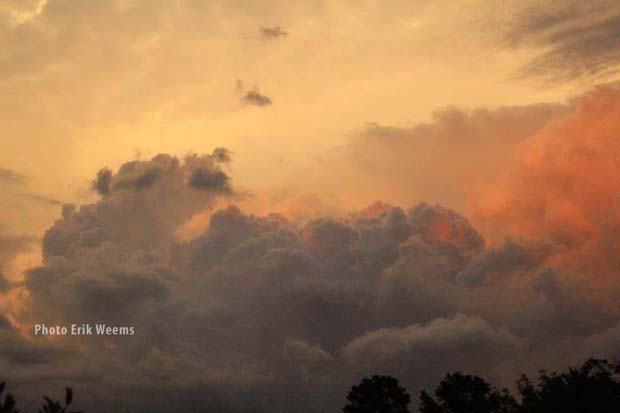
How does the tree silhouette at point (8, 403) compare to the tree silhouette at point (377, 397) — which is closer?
the tree silhouette at point (8, 403)

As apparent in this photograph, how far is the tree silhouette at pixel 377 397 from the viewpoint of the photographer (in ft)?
401

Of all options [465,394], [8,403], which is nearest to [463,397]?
[465,394]

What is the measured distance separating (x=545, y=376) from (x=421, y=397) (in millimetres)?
26252

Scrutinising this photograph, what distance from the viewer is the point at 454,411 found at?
405 ft

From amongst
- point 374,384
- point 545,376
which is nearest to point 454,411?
point 374,384

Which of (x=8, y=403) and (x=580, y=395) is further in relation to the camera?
(x=580, y=395)

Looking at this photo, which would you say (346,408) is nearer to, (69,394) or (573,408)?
(573,408)

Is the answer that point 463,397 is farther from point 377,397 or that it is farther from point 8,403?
point 8,403

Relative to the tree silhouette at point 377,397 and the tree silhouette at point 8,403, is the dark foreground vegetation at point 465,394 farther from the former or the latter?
the tree silhouette at point 8,403

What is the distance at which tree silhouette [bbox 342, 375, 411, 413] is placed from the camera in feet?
401

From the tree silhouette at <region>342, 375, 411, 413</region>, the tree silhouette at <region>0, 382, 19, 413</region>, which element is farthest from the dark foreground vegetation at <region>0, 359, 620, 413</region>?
the tree silhouette at <region>0, 382, 19, 413</region>

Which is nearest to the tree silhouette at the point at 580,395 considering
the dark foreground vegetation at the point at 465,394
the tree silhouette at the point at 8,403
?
the dark foreground vegetation at the point at 465,394

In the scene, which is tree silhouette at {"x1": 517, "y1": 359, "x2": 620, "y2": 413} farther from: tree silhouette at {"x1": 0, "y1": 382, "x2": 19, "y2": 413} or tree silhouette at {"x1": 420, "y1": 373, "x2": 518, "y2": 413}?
tree silhouette at {"x1": 0, "y1": 382, "x2": 19, "y2": 413}

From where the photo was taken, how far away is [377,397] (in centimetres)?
12300
